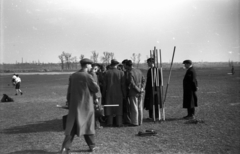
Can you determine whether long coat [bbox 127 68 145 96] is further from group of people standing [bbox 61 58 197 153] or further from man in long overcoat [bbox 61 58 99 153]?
man in long overcoat [bbox 61 58 99 153]

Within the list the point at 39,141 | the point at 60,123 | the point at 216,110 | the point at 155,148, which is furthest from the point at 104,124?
the point at 216,110

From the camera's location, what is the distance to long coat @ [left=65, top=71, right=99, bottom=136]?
16.6 feet

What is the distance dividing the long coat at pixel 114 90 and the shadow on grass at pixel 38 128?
1846 mm

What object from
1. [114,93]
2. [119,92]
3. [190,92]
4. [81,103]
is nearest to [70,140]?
[81,103]

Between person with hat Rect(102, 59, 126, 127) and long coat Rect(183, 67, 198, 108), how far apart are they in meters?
2.49

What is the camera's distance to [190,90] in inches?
347

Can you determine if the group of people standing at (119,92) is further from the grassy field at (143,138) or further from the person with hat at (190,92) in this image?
the grassy field at (143,138)

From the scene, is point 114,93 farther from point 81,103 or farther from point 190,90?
point 190,90

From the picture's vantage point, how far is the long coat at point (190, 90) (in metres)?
8.69

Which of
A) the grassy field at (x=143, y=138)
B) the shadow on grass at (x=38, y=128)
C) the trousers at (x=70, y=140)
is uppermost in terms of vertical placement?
→ the trousers at (x=70, y=140)

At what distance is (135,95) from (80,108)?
3244 mm

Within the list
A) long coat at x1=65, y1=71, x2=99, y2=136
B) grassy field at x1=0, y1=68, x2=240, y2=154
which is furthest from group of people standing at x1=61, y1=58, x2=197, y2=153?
grassy field at x1=0, y1=68, x2=240, y2=154

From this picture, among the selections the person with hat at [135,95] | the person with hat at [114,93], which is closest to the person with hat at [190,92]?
the person with hat at [135,95]

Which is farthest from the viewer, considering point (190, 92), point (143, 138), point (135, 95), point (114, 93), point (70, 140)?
point (190, 92)
